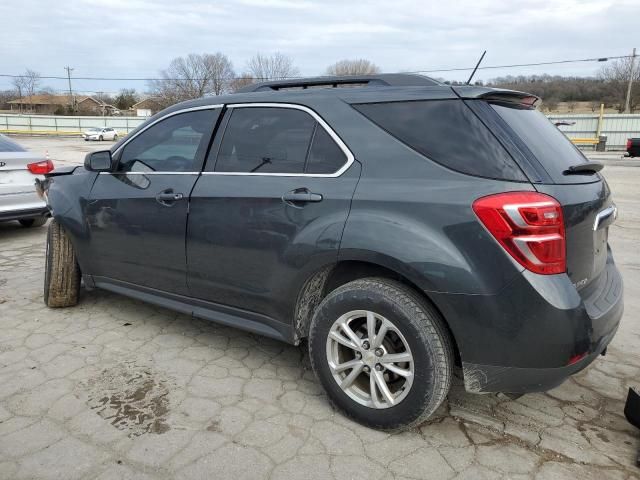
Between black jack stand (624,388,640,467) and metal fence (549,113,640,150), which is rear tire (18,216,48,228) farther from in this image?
metal fence (549,113,640,150)

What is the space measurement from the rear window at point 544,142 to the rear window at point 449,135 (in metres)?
Answer: 0.17

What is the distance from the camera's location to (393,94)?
8.48ft

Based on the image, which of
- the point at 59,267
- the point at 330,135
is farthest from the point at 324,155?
the point at 59,267

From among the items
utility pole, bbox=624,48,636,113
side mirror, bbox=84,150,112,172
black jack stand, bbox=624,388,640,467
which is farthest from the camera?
utility pole, bbox=624,48,636,113

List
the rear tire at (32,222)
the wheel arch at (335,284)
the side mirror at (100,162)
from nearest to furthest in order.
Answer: the wheel arch at (335,284), the side mirror at (100,162), the rear tire at (32,222)

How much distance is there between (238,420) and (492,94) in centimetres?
212

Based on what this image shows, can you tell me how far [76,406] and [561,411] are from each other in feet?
8.79

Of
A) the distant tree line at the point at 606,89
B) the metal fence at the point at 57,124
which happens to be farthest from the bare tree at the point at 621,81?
the metal fence at the point at 57,124

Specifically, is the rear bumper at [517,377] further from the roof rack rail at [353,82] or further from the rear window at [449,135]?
the roof rack rail at [353,82]

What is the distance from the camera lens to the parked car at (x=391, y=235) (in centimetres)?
216

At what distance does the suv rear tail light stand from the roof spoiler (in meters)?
0.57

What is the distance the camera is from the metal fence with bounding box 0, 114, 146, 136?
4766cm

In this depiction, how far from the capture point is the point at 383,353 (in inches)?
96.8

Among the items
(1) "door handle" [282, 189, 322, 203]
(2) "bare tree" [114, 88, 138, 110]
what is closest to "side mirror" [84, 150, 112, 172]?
(1) "door handle" [282, 189, 322, 203]
